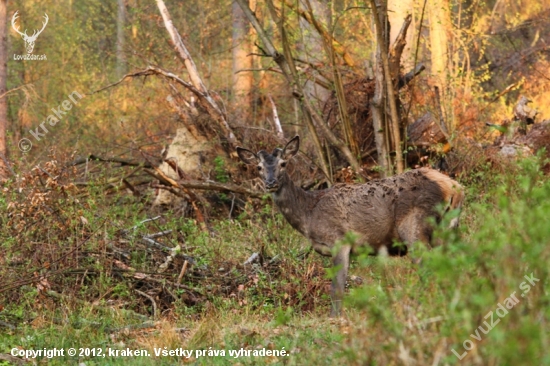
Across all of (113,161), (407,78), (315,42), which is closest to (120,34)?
(315,42)

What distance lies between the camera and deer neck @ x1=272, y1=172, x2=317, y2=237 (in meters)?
11.0

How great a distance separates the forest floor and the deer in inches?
14.5

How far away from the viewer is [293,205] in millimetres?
11000

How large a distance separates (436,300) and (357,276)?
18.8ft

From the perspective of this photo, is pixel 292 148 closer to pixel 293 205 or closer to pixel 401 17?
pixel 293 205

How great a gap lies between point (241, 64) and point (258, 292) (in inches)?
583

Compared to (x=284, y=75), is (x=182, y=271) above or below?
below

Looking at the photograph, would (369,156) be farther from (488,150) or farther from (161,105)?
(161,105)

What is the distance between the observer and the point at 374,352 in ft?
18.8

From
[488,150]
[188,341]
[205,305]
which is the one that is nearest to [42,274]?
[205,305]

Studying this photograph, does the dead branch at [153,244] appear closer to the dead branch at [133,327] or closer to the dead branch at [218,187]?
the dead branch at [133,327]

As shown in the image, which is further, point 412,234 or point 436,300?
point 412,234

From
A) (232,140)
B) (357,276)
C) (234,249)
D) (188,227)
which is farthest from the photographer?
(232,140)

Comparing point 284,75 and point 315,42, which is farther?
point 315,42
